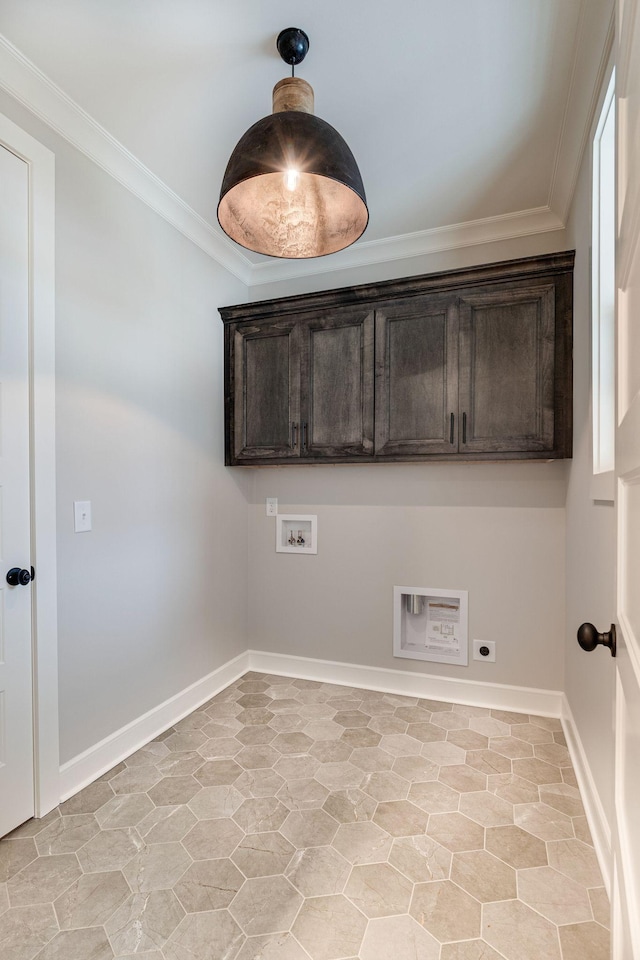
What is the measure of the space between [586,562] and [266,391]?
192cm

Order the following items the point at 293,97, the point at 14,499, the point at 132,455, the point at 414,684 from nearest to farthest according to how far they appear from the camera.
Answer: the point at 293,97, the point at 14,499, the point at 132,455, the point at 414,684

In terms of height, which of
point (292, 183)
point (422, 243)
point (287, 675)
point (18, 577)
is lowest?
point (287, 675)

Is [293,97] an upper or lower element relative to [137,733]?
upper

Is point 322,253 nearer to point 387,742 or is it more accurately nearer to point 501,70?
point 501,70

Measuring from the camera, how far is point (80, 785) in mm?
1993

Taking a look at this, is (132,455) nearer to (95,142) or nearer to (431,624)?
(95,142)

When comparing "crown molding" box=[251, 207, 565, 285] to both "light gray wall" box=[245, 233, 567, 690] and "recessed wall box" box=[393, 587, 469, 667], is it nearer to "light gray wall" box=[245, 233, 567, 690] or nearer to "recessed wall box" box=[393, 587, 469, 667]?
"light gray wall" box=[245, 233, 567, 690]

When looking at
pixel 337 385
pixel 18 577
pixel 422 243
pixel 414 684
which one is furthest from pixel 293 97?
pixel 414 684

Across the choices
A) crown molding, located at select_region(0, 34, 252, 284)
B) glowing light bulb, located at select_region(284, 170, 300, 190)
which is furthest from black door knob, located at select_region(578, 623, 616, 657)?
crown molding, located at select_region(0, 34, 252, 284)

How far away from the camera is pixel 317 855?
164 centimetres

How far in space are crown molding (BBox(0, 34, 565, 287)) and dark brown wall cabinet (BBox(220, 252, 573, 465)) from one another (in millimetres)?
431

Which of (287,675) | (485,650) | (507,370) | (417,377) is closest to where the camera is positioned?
(507,370)

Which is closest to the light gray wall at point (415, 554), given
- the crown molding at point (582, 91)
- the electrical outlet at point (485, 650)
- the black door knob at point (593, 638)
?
the electrical outlet at point (485, 650)

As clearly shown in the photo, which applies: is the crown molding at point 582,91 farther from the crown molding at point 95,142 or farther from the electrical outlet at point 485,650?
the electrical outlet at point 485,650
